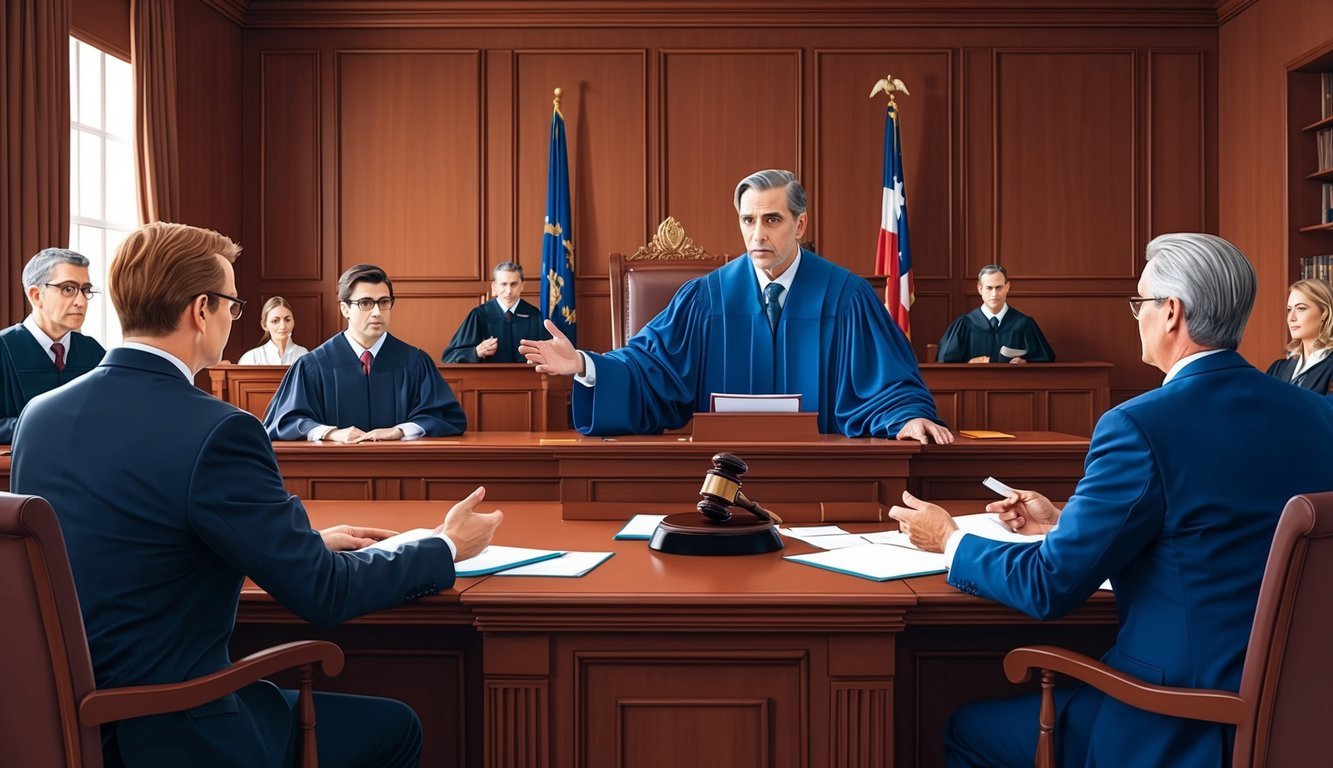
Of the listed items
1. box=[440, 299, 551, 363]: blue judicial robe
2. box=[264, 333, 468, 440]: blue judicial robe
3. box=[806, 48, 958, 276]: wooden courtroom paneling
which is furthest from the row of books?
box=[264, 333, 468, 440]: blue judicial robe

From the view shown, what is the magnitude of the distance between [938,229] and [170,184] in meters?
6.37

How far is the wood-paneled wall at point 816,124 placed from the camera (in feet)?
30.0

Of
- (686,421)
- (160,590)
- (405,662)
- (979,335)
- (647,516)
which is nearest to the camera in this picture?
(160,590)

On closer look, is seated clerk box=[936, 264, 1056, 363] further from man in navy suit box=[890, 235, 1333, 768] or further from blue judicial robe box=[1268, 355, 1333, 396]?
man in navy suit box=[890, 235, 1333, 768]

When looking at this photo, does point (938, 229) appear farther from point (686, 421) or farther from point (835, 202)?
point (686, 421)

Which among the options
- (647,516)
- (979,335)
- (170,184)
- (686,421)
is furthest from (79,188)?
(979,335)

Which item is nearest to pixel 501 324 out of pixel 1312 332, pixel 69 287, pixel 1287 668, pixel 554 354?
pixel 69 287

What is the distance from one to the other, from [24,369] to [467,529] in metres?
3.89

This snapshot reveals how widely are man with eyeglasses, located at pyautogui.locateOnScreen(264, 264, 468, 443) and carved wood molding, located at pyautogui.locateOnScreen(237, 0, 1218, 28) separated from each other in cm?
486

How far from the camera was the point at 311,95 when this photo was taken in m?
9.28

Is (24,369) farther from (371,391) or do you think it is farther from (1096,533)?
(1096,533)

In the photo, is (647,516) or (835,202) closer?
(647,516)

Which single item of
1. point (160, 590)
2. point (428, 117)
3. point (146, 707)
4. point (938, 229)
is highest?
point (428, 117)

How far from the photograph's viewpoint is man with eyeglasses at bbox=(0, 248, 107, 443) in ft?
16.0
